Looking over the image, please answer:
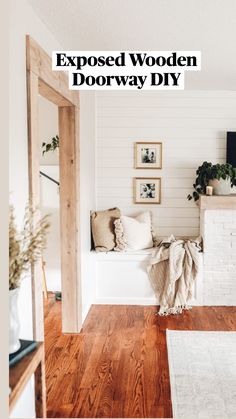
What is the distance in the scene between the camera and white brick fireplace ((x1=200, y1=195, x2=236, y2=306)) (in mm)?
4715

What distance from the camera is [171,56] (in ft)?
10.9

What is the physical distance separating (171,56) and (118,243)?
2207mm

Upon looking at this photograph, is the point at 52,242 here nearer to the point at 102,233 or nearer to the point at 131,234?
the point at 102,233

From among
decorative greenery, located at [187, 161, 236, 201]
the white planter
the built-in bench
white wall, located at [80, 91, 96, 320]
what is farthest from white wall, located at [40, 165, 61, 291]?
the white planter

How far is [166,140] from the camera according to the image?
17.2ft

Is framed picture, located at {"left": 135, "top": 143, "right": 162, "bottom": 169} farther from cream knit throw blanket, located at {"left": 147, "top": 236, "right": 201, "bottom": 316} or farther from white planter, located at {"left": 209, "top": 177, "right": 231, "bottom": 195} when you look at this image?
cream knit throw blanket, located at {"left": 147, "top": 236, "right": 201, "bottom": 316}

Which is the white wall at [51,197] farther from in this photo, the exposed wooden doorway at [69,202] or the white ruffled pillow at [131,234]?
the exposed wooden doorway at [69,202]

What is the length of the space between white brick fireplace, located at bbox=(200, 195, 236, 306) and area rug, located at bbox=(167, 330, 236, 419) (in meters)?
0.87

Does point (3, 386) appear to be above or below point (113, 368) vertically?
above

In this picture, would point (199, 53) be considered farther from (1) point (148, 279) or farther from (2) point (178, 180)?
(1) point (148, 279)

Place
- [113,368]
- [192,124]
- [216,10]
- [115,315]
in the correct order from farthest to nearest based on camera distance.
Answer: [192,124], [115,315], [113,368], [216,10]

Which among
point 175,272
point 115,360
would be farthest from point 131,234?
point 115,360

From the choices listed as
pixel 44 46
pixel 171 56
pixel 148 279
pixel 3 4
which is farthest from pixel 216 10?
pixel 148 279

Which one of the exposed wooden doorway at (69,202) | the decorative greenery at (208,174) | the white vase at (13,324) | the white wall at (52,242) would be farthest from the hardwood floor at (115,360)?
the decorative greenery at (208,174)
